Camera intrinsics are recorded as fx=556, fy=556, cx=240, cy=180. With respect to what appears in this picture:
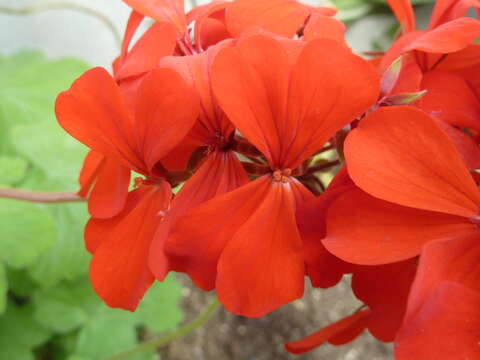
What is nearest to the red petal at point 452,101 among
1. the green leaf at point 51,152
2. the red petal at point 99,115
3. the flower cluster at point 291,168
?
the flower cluster at point 291,168

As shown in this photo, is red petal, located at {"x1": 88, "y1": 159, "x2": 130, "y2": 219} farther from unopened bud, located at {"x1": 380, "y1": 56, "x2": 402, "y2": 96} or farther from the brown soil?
the brown soil

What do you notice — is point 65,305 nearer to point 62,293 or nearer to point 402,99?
point 62,293

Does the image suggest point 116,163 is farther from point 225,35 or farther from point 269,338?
point 269,338

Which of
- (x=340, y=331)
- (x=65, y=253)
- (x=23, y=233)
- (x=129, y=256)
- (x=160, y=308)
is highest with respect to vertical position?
(x=129, y=256)

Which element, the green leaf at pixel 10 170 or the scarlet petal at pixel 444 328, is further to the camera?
the green leaf at pixel 10 170

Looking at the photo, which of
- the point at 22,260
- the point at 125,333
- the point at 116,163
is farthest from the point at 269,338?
the point at 116,163

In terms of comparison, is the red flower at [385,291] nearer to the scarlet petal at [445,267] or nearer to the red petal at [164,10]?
the scarlet petal at [445,267]

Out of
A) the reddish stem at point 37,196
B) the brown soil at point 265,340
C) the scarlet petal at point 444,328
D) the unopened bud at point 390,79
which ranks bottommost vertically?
the brown soil at point 265,340

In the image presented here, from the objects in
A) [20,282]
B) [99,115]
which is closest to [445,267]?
[99,115]
